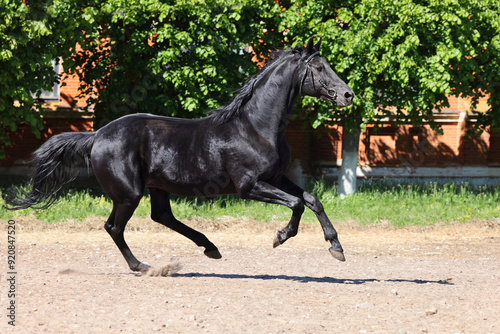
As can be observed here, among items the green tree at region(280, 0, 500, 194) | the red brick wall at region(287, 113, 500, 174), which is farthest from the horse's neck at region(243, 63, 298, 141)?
the red brick wall at region(287, 113, 500, 174)

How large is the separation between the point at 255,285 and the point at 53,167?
2999 mm

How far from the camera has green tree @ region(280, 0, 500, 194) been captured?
50.1 ft

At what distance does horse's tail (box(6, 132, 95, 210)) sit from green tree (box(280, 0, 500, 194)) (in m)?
8.24

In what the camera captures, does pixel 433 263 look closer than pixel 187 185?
No

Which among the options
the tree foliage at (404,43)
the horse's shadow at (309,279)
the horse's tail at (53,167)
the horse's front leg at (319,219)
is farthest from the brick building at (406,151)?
the horse's front leg at (319,219)

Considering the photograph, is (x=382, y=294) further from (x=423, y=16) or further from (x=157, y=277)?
(x=423, y=16)

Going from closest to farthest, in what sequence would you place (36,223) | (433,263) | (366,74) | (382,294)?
(382,294)
(433,263)
(36,223)
(366,74)

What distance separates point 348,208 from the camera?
15766 mm

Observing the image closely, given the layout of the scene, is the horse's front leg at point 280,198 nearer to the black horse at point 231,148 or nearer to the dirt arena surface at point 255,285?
the black horse at point 231,148

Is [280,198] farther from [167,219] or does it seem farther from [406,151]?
[406,151]

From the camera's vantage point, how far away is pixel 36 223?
43.0 feet

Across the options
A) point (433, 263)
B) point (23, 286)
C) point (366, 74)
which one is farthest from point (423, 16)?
point (23, 286)

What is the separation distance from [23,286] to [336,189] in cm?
1246

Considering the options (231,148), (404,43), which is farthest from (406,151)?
(231,148)
